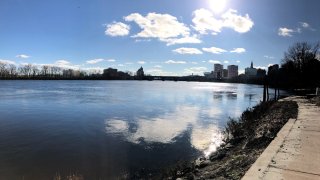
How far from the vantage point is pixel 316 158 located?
32.3 ft

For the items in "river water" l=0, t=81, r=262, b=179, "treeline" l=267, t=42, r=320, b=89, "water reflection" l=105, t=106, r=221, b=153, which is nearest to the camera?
"river water" l=0, t=81, r=262, b=179

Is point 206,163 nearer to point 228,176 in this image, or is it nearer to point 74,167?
point 228,176

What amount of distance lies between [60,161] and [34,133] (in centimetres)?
761

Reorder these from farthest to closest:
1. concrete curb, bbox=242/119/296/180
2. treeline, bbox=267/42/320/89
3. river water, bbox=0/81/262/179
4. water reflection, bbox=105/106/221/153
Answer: treeline, bbox=267/42/320/89, water reflection, bbox=105/106/221/153, river water, bbox=0/81/262/179, concrete curb, bbox=242/119/296/180

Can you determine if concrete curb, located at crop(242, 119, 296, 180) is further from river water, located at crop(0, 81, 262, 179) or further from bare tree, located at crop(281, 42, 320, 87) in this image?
bare tree, located at crop(281, 42, 320, 87)

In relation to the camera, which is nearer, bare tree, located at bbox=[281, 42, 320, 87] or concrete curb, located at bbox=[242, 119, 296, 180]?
concrete curb, located at bbox=[242, 119, 296, 180]

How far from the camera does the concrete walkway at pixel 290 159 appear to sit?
8.23 m

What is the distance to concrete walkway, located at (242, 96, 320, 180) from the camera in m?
8.23

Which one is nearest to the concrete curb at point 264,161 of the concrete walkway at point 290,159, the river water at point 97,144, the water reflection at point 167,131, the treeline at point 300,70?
the concrete walkway at point 290,159

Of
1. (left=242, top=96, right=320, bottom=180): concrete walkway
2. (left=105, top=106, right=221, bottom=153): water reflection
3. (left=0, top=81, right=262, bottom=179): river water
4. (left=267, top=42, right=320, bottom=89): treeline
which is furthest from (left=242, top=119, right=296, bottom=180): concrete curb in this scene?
(left=267, top=42, right=320, bottom=89): treeline

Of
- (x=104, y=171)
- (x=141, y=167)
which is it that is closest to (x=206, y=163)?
(x=141, y=167)

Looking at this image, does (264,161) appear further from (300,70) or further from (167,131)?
(300,70)

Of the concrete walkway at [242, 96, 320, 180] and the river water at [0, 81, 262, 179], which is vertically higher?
the concrete walkway at [242, 96, 320, 180]

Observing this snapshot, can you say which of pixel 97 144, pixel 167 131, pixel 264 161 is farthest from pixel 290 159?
pixel 167 131
